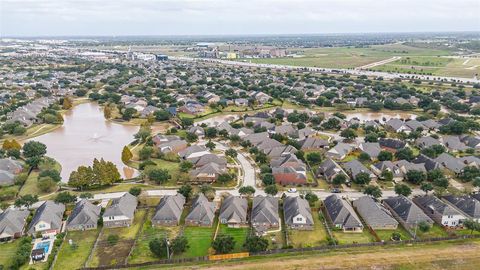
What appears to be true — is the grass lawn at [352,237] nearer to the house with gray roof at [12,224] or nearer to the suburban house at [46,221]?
the suburban house at [46,221]

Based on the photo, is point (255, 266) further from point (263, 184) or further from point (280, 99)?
point (280, 99)

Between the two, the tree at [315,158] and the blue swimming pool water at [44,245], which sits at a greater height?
the tree at [315,158]

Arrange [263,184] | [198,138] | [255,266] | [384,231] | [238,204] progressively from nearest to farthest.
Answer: [255,266], [384,231], [238,204], [263,184], [198,138]

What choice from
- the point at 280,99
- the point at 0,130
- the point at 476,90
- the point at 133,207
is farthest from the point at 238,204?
the point at 476,90

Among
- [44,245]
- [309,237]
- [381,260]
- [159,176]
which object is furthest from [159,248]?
[381,260]

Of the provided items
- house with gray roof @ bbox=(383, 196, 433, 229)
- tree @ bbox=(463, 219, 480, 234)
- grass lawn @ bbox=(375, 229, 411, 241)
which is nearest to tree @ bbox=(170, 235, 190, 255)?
grass lawn @ bbox=(375, 229, 411, 241)

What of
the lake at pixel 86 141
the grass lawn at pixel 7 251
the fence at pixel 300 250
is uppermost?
the fence at pixel 300 250

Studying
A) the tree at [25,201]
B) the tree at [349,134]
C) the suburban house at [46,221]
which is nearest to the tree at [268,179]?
the suburban house at [46,221]
